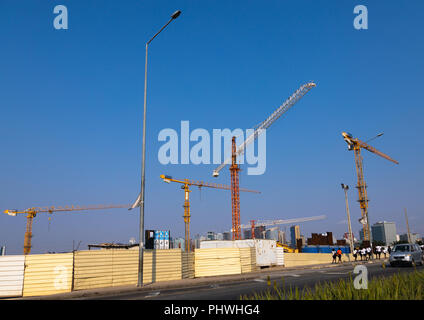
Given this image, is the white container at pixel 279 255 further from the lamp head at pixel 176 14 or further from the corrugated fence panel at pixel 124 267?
the lamp head at pixel 176 14

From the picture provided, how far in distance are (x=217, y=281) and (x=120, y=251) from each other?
640 cm

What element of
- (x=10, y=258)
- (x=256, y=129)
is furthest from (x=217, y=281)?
(x=256, y=129)

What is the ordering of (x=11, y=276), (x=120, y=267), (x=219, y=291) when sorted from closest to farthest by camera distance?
(x=219, y=291) → (x=11, y=276) → (x=120, y=267)

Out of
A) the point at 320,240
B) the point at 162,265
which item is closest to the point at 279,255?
the point at 162,265

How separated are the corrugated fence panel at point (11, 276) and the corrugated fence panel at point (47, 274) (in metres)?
0.23

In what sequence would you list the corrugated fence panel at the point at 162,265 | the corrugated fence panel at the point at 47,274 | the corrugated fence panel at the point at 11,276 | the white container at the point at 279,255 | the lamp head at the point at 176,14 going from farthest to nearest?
the white container at the point at 279,255 → the corrugated fence panel at the point at 162,265 → the lamp head at the point at 176,14 → the corrugated fence panel at the point at 47,274 → the corrugated fence panel at the point at 11,276

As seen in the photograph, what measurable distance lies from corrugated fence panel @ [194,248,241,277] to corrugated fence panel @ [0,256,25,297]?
12.1m

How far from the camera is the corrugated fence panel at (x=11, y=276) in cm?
1673

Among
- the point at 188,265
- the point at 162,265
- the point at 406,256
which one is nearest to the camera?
the point at 162,265

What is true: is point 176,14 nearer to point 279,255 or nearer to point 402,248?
point 402,248

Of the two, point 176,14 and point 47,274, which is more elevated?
point 176,14

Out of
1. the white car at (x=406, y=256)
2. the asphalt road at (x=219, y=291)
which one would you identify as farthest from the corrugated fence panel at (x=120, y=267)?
the white car at (x=406, y=256)

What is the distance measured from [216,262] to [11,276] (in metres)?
14.0

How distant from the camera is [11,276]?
1691 cm
